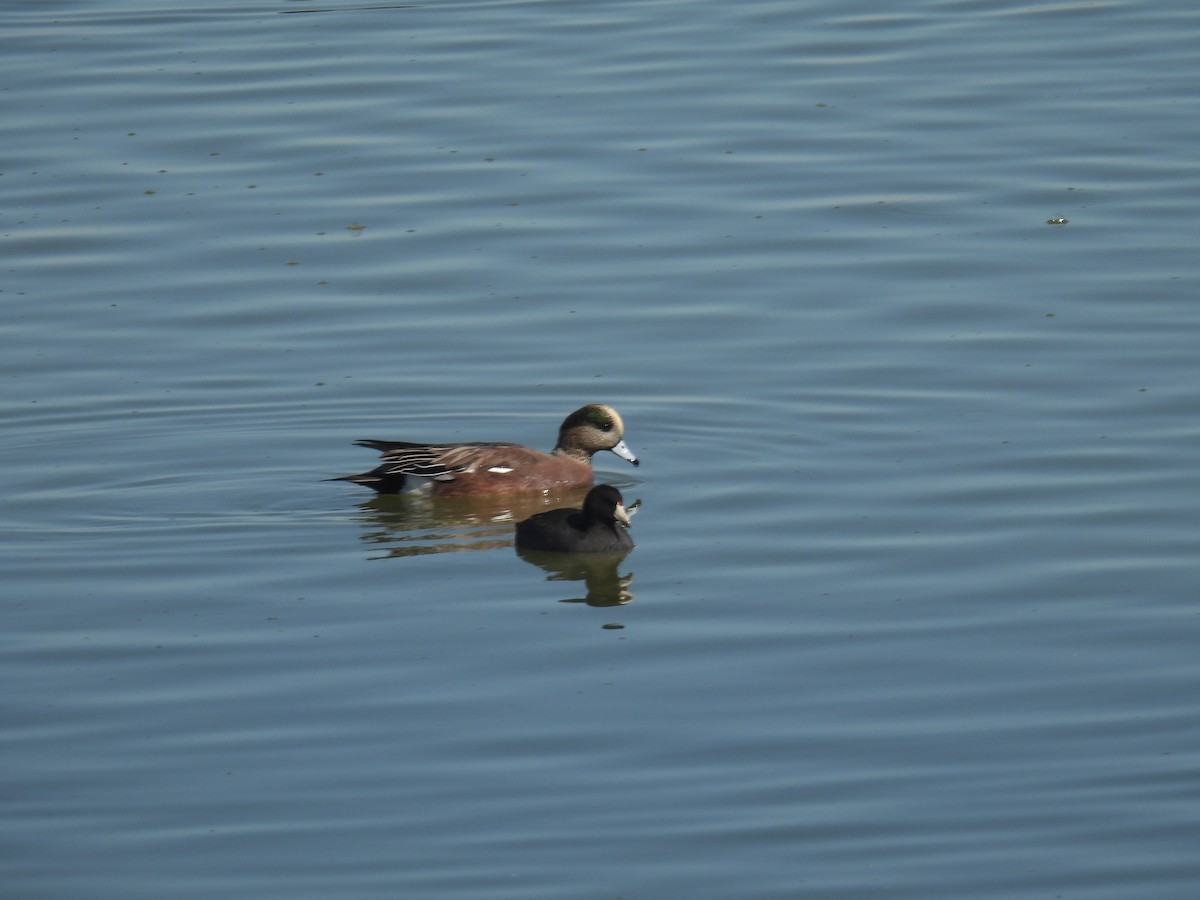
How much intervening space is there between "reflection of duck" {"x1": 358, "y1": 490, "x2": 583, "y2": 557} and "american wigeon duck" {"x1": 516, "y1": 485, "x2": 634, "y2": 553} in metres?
0.29

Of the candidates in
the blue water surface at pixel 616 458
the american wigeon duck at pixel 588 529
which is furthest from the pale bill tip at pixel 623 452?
the american wigeon duck at pixel 588 529

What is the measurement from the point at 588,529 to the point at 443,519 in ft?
4.41

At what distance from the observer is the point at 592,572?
1054 centimetres

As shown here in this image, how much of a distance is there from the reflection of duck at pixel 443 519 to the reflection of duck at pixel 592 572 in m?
0.42

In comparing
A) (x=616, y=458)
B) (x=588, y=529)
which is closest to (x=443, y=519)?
(x=588, y=529)

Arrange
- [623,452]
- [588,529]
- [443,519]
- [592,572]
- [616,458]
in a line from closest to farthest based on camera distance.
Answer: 1. [592,572]
2. [588,529]
3. [443,519]
4. [623,452]
5. [616,458]

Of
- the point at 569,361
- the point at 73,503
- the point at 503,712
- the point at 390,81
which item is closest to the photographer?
the point at 503,712

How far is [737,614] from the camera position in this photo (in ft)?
31.5

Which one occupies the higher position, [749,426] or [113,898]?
[749,426]

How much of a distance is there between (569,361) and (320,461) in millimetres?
2079

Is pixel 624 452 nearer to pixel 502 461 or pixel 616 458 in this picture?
pixel 502 461

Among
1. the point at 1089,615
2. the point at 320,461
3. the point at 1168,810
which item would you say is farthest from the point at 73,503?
the point at 1168,810

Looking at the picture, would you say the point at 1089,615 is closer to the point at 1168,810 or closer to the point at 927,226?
the point at 1168,810

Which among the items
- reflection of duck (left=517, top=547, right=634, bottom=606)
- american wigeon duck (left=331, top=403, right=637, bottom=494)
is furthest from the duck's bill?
reflection of duck (left=517, top=547, right=634, bottom=606)
